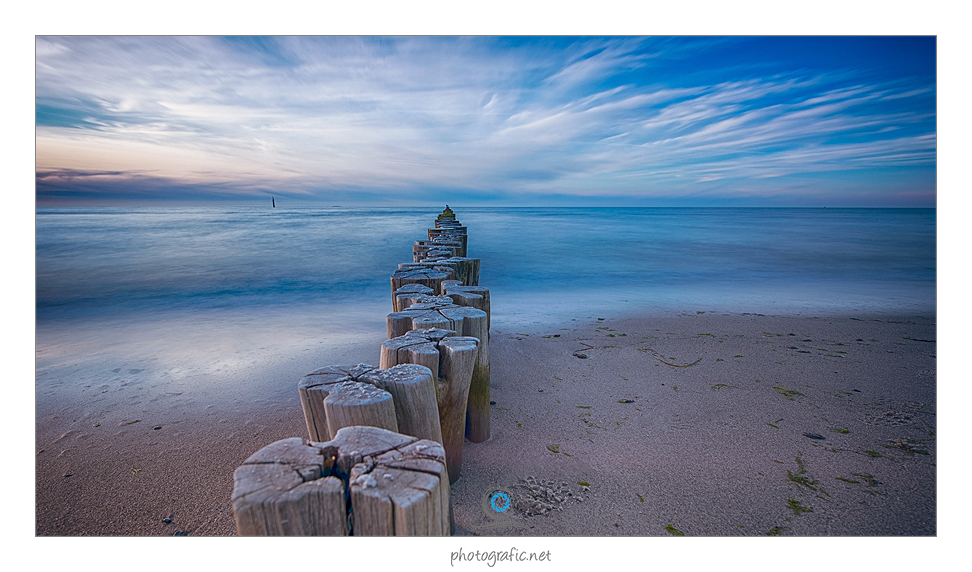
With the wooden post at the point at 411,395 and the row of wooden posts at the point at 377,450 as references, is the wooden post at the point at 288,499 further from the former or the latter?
the wooden post at the point at 411,395

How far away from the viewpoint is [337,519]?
3.40ft

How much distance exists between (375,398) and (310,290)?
290 inches

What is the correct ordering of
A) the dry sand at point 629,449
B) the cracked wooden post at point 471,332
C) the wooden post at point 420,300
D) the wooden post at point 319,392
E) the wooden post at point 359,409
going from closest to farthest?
1. the wooden post at point 359,409
2. the wooden post at point 319,392
3. the dry sand at point 629,449
4. the cracked wooden post at point 471,332
5. the wooden post at point 420,300

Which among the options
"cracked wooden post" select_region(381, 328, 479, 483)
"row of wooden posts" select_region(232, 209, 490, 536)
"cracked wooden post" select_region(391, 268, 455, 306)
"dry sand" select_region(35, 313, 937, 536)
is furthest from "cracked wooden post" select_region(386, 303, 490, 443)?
"cracked wooden post" select_region(391, 268, 455, 306)

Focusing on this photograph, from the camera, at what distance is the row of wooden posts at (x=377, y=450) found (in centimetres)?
101

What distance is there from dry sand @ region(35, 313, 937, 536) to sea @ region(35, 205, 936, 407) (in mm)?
997

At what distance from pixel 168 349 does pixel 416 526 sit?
491cm

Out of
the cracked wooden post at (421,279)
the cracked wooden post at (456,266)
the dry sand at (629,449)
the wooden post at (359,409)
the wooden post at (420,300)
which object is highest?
the cracked wooden post at (456,266)

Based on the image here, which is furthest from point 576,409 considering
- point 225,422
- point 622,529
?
point 225,422

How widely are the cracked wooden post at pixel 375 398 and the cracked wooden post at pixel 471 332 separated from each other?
2.57 feet

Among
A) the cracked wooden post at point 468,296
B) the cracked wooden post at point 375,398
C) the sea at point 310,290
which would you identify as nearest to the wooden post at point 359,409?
the cracked wooden post at point 375,398

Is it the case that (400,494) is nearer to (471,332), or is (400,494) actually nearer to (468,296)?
(471,332)

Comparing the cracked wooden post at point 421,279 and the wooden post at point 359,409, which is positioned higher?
the cracked wooden post at point 421,279

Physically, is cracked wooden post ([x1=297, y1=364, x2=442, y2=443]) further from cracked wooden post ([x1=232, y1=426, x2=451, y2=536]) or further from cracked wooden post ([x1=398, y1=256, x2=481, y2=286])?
cracked wooden post ([x1=398, y1=256, x2=481, y2=286])
